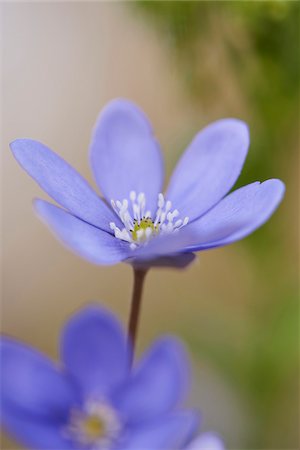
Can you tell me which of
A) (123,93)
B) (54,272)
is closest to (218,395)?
(54,272)

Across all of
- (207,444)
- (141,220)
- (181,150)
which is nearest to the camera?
(207,444)

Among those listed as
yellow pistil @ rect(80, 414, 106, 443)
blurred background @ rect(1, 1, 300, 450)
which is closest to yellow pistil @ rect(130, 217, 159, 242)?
yellow pistil @ rect(80, 414, 106, 443)

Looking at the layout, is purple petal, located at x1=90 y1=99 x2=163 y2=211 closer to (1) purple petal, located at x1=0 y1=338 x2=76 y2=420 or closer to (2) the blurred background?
(1) purple petal, located at x1=0 y1=338 x2=76 y2=420

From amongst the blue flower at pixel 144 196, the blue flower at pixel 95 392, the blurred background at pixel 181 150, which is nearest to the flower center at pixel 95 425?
the blue flower at pixel 95 392

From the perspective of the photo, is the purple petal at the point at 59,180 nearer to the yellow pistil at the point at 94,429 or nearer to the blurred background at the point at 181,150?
the yellow pistil at the point at 94,429

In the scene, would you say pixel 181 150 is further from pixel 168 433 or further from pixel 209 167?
pixel 168 433

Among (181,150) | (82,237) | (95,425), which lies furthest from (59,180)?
(181,150)

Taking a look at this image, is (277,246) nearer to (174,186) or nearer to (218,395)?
(218,395)

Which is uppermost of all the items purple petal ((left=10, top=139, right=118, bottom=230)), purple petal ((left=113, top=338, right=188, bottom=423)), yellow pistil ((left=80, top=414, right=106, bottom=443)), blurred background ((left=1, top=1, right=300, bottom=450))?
blurred background ((left=1, top=1, right=300, bottom=450))
